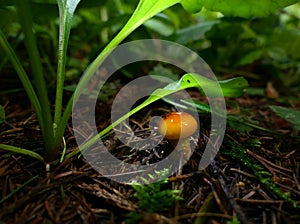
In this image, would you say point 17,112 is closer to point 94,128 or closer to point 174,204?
point 94,128

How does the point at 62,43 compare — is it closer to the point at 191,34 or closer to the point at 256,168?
the point at 256,168

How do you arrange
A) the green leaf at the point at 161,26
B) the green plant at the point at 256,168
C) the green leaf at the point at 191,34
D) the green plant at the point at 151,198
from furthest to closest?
the green leaf at the point at 161,26 → the green leaf at the point at 191,34 → the green plant at the point at 256,168 → the green plant at the point at 151,198

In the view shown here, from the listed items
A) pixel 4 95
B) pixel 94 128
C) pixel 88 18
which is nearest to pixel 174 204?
pixel 94 128

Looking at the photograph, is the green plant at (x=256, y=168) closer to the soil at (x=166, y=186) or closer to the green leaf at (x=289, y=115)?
the soil at (x=166, y=186)

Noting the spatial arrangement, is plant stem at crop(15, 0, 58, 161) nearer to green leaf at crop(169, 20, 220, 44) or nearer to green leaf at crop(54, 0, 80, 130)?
green leaf at crop(54, 0, 80, 130)

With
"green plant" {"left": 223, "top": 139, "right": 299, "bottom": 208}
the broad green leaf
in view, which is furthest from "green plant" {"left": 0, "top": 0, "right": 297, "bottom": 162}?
"green plant" {"left": 223, "top": 139, "right": 299, "bottom": 208}

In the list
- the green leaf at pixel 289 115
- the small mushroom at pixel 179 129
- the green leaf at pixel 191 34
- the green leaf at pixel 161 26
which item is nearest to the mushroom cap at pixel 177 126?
the small mushroom at pixel 179 129
